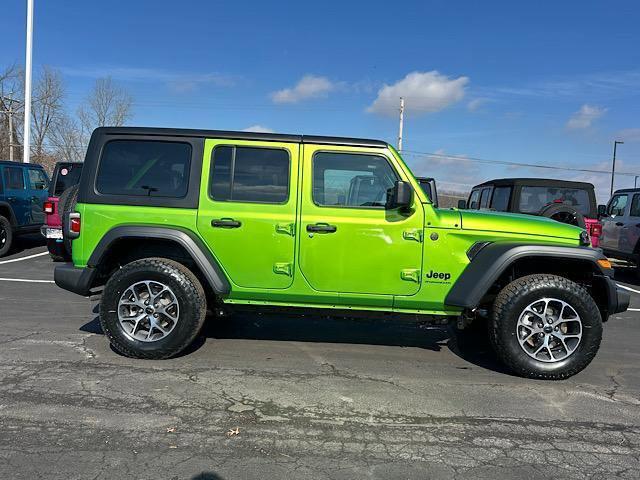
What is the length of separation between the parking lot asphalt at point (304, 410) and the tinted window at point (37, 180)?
24.8 feet

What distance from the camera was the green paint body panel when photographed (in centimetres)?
455

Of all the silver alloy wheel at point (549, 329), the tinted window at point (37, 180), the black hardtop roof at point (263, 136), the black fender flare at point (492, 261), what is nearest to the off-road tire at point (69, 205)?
the black hardtop roof at point (263, 136)

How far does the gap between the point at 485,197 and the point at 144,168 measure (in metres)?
7.73

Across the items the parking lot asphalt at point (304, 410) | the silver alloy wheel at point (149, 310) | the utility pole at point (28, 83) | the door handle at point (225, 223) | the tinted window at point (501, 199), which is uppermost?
the utility pole at point (28, 83)

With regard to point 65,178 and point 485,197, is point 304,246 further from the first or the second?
point 65,178

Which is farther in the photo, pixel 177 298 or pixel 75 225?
pixel 75 225

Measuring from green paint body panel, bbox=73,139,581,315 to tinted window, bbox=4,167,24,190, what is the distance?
26.4ft

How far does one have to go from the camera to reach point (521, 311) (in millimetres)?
4449

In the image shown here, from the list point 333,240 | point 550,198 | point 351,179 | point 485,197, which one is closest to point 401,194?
point 351,179

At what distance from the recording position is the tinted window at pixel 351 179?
4625 mm

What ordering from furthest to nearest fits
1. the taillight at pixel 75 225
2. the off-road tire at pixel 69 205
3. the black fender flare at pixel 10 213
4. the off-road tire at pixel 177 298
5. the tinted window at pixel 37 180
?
the tinted window at pixel 37 180 → the black fender flare at pixel 10 213 → the off-road tire at pixel 69 205 → the taillight at pixel 75 225 → the off-road tire at pixel 177 298

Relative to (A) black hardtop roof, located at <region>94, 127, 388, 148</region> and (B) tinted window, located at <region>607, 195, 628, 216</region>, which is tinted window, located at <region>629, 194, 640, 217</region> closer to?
(B) tinted window, located at <region>607, 195, 628, 216</region>

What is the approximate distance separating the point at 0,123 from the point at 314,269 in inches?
1469

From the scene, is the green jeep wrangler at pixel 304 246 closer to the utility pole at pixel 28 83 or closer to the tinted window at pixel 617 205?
the tinted window at pixel 617 205
